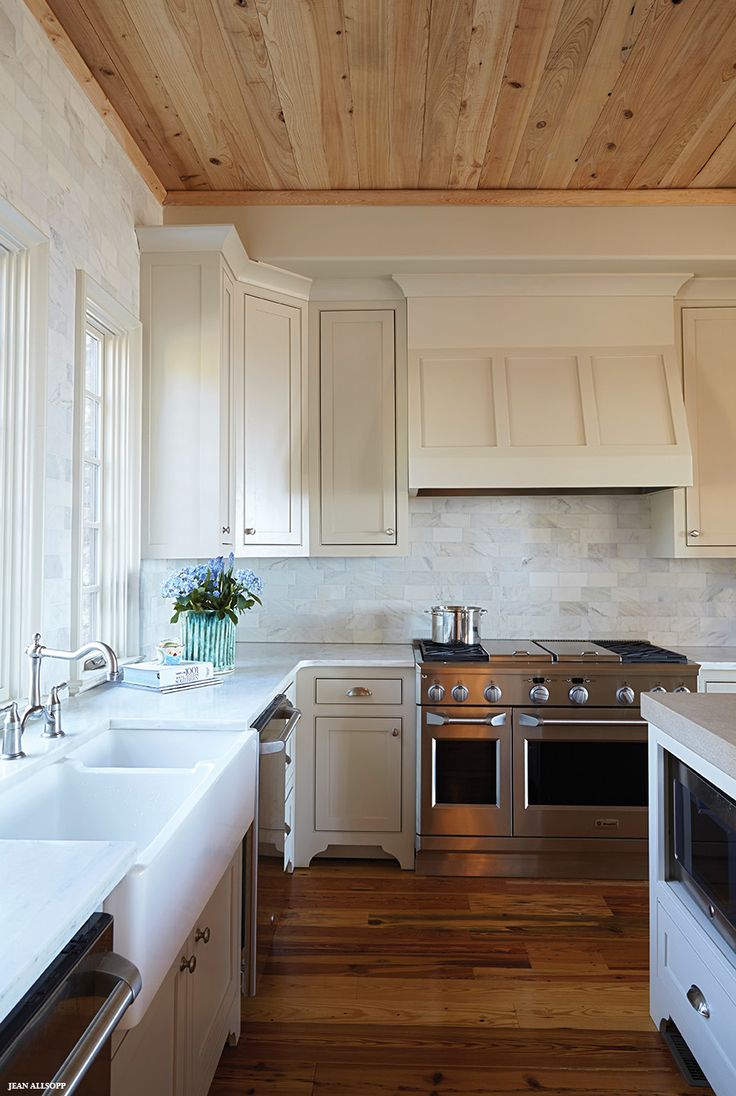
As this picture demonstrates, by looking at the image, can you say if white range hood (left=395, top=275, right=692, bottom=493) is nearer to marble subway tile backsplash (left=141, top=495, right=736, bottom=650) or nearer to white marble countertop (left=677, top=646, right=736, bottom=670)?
marble subway tile backsplash (left=141, top=495, right=736, bottom=650)

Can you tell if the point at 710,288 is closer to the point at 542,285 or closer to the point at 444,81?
the point at 542,285

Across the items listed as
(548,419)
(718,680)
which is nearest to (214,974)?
(718,680)

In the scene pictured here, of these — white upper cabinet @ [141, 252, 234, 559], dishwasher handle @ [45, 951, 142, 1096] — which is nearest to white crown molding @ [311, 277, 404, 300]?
white upper cabinet @ [141, 252, 234, 559]

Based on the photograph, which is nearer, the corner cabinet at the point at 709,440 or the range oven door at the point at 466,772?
the range oven door at the point at 466,772

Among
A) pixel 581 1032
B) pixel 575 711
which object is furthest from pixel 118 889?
pixel 575 711

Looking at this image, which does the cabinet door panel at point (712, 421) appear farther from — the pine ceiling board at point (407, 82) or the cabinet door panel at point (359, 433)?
the pine ceiling board at point (407, 82)

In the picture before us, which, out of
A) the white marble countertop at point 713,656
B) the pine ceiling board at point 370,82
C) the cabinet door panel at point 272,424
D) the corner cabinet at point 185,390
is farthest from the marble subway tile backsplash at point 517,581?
the pine ceiling board at point 370,82

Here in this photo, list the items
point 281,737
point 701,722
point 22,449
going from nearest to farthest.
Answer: point 701,722 → point 22,449 → point 281,737

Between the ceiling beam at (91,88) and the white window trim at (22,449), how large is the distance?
60cm

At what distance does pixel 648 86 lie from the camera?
2416 millimetres

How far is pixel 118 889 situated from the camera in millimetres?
995

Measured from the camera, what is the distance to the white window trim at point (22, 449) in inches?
76.9

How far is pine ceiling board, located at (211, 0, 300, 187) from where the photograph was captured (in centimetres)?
208

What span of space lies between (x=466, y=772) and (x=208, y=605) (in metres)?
1.29
